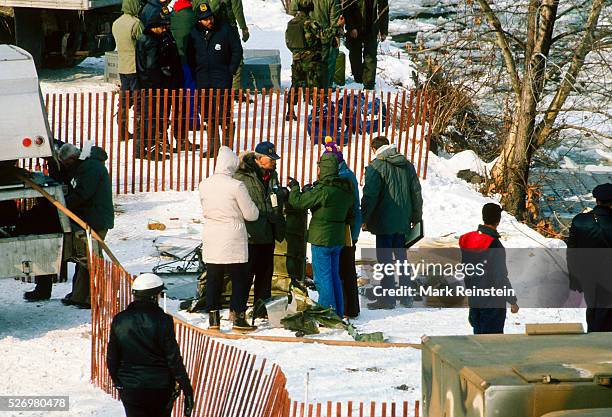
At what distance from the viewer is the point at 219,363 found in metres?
8.79

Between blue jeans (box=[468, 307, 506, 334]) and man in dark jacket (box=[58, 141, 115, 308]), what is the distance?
3.72 meters

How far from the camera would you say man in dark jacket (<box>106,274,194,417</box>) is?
25.6 feet

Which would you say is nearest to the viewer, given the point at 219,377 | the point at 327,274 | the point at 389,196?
the point at 219,377

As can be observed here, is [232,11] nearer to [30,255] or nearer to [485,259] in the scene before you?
[30,255]

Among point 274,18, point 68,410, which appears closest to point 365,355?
point 68,410

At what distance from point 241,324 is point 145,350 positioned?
3380 millimetres

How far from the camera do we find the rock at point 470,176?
18.4 m

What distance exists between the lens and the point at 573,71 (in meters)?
18.3

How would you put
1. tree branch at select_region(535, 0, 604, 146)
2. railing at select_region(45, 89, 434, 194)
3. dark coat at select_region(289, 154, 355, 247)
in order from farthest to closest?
tree branch at select_region(535, 0, 604, 146) → railing at select_region(45, 89, 434, 194) → dark coat at select_region(289, 154, 355, 247)

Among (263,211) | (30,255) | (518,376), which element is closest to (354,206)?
(263,211)

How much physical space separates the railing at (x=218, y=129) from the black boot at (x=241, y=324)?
5485 mm

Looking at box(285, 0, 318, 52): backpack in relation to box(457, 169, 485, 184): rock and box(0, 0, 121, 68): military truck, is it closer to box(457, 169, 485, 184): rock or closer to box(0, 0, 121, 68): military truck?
box(457, 169, 485, 184): rock

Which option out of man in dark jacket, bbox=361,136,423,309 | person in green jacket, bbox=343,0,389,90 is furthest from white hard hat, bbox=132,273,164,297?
person in green jacket, bbox=343,0,389,90

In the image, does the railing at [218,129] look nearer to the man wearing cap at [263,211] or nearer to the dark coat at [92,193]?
the dark coat at [92,193]
